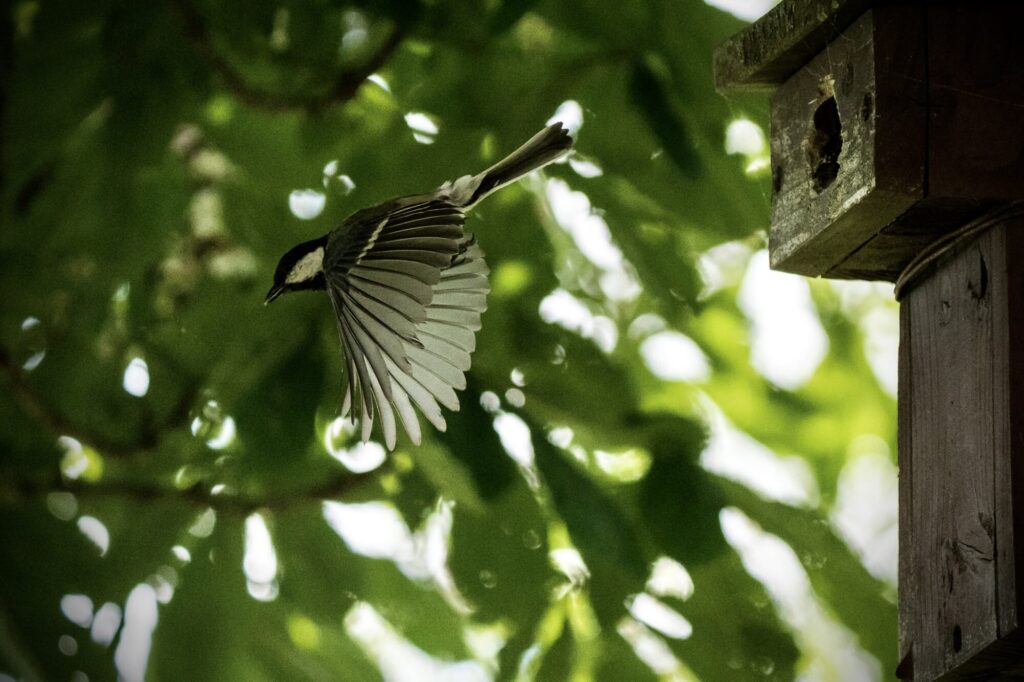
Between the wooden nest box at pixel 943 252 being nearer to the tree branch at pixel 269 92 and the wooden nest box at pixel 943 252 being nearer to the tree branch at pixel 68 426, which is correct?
the tree branch at pixel 269 92

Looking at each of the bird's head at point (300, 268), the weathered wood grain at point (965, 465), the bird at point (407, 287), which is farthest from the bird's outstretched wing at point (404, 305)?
the weathered wood grain at point (965, 465)

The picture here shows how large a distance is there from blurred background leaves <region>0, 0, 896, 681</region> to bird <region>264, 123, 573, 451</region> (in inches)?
8.0

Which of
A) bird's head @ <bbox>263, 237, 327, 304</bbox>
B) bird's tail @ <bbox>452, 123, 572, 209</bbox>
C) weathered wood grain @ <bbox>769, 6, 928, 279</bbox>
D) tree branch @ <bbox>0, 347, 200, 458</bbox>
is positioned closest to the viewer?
weathered wood grain @ <bbox>769, 6, 928, 279</bbox>

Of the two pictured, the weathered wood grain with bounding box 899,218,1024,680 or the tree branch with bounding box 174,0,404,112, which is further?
the tree branch with bounding box 174,0,404,112

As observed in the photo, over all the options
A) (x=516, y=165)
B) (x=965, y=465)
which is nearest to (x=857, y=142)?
(x=965, y=465)

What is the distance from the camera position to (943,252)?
1585 mm

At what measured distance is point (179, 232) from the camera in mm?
2305

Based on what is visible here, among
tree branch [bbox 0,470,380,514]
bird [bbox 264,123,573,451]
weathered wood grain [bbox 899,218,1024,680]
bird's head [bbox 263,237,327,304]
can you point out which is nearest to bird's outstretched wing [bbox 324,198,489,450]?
bird [bbox 264,123,573,451]

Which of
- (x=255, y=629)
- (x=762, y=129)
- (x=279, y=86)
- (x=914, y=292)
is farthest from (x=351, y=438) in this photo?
(x=914, y=292)

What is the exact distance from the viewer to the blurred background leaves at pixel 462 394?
6.96ft

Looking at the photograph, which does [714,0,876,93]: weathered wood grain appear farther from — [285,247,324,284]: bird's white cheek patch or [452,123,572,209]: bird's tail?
[285,247,324,284]: bird's white cheek patch

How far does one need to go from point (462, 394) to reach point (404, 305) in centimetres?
51

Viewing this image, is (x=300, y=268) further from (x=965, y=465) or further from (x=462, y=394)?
(x=965, y=465)

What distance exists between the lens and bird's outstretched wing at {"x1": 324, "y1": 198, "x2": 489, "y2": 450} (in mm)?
1635
